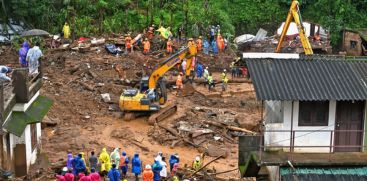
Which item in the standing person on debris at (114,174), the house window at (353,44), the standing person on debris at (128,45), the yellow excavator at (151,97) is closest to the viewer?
the standing person on debris at (114,174)

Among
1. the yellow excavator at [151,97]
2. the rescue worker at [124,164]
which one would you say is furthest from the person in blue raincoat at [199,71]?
the rescue worker at [124,164]

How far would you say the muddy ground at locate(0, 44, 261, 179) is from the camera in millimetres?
27766

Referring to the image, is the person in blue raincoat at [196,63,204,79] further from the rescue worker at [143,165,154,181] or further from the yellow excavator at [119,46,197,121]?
the rescue worker at [143,165,154,181]

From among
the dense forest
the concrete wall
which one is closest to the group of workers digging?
the concrete wall

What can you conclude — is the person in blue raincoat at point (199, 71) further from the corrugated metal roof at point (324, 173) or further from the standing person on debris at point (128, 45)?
the corrugated metal roof at point (324, 173)

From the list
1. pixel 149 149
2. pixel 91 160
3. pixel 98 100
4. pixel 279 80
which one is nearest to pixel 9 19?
pixel 98 100

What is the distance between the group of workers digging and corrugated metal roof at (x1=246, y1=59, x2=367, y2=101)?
5751 millimetres

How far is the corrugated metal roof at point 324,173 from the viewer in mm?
17266

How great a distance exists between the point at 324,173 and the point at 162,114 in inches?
587

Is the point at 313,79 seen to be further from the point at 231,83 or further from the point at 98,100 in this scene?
the point at 231,83

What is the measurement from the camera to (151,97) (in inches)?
1218

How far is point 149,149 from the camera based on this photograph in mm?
27953

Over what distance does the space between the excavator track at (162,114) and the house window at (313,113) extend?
13554mm

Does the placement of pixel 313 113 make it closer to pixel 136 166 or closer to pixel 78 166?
pixel 136 166
